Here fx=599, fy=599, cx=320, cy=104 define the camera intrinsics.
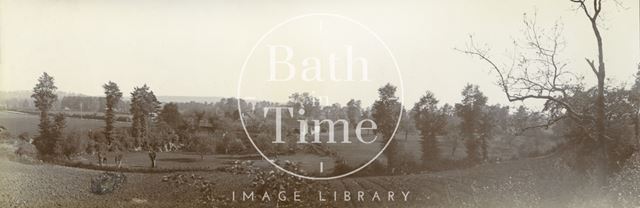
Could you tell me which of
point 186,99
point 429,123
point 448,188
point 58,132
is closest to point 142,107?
point 186,99

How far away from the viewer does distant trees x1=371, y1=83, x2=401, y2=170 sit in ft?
20.9

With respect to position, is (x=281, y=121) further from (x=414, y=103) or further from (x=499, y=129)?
(x=499, y=129)

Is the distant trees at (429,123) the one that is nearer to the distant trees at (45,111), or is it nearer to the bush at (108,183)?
the bush at (108,183)

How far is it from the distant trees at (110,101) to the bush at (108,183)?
38cm

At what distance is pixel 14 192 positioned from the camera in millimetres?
6832

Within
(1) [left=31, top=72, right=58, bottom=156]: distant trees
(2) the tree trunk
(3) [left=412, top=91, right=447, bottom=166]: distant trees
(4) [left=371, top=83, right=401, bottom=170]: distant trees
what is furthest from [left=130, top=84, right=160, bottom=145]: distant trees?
(2) the tree trunk

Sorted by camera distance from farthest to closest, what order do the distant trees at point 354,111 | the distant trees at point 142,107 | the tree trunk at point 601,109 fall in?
the distant trees at point 142,107 → the tree trunk at point 601,109 → the distant trees at point 354,111

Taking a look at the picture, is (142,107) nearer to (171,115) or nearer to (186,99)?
(171,115)

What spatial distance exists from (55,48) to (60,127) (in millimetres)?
906

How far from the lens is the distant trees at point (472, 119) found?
6.39 m

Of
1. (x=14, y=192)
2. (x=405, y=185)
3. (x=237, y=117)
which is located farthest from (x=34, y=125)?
(x=405, y=185)

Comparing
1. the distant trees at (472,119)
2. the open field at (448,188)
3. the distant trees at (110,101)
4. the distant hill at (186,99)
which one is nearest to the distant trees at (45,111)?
the distant trees at (110,101)

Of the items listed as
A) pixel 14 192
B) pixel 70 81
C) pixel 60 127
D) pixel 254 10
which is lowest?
pixel 14 192

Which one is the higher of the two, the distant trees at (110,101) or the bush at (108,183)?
the distant trees at (110,101)
